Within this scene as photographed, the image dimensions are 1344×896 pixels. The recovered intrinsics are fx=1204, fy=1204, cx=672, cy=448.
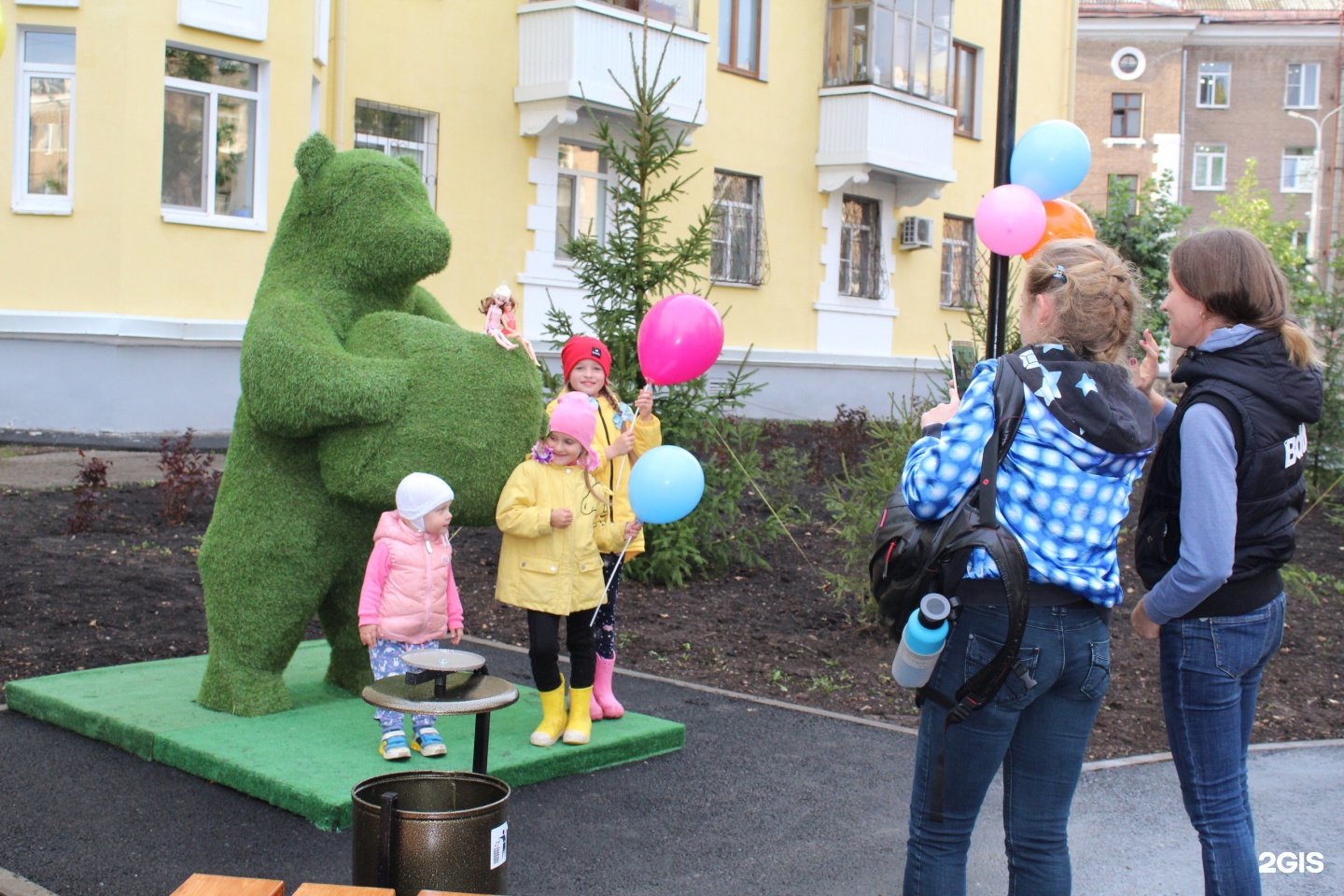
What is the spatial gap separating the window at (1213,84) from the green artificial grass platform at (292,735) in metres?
44.5

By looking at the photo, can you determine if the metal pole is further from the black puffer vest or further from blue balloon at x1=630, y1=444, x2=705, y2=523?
the black puffer vest

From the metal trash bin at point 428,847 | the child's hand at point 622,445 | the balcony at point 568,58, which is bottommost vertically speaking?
the metal trash bin at point 428,847

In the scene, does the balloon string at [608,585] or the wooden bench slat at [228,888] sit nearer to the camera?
the wooden bench slat at [228,888]

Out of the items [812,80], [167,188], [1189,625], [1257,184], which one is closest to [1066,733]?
[1189,625]

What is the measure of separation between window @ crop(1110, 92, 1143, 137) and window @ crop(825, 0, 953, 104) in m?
24.5

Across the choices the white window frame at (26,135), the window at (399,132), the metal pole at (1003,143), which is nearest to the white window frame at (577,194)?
the window at (399,132)

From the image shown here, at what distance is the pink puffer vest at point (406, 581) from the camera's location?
4363mm

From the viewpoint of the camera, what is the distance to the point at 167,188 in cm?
1276

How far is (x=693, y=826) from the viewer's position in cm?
430

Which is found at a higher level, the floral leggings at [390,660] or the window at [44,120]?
the window at [44,120]

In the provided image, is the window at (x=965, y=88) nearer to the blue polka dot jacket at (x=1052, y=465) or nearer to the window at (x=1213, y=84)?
the blue polka dot jacket at (x=1052, y=465)

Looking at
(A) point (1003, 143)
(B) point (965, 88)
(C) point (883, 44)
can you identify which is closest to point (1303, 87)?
(B) point (965, 88)

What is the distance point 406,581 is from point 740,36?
15.5 meters

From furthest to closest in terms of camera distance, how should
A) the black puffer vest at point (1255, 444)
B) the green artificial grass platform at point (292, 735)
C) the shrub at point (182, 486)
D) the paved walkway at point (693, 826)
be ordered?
1. the shrub at point (182, 486)
2. the green artificial grass platform at point (292, 735)
3. the paved walkway at point (693, 826)
4. the black puffer vest at point (1255, 444)
